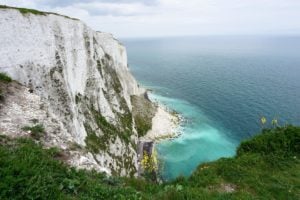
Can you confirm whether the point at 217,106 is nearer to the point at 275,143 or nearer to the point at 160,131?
the point at 160,131

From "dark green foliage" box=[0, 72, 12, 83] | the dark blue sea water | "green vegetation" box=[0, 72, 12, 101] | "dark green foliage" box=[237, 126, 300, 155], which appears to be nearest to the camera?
"green vegetation" box=[0, 72, 12, 101]

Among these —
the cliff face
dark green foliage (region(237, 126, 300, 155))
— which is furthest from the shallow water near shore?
dark green foliage (region(237, 126, 300, 155))

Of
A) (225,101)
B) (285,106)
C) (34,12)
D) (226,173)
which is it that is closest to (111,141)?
(34,12)

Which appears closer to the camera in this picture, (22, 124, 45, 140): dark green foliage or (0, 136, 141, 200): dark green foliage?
(0, 136, 141, 200): dark green foliage

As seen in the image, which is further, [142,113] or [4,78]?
[142,113]

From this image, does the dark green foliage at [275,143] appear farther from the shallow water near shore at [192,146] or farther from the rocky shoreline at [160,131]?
the rocky shoreline at [160,131]

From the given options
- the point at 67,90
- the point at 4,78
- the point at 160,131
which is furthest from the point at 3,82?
the point at 160,131

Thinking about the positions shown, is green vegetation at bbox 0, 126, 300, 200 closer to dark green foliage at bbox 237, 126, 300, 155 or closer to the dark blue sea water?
dark green foliage at bbox 237, 126, 300, 155
